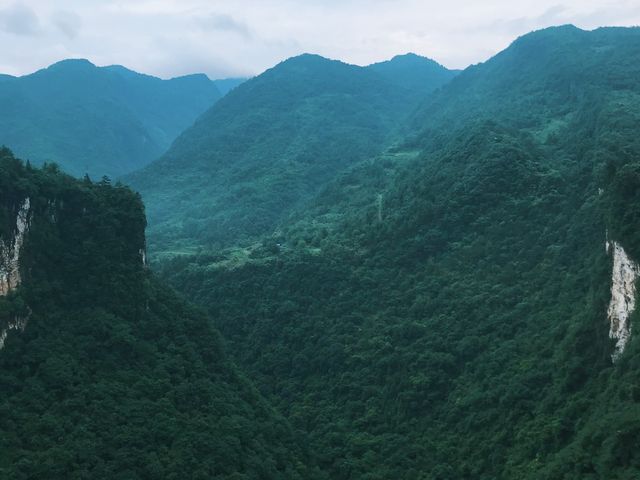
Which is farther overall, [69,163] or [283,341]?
[69,163]

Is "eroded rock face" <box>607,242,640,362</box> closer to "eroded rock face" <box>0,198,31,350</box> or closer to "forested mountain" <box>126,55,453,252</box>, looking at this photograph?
"eroded rock face" <box>0,198,31,350</box>

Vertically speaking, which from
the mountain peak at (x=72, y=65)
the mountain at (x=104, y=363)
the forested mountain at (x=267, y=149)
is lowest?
the mountain at (x=104, y=363)

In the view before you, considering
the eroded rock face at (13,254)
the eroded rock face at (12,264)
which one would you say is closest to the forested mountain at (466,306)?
the eroded rock face at (12,264)

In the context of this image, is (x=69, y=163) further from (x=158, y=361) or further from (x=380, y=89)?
(x=158, y=361)

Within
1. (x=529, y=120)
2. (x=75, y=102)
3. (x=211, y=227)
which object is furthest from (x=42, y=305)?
(x=75, y=102)

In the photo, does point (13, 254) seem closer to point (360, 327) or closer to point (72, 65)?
point (360, 327)

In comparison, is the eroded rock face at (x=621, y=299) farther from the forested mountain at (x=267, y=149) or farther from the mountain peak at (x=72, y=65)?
the mountain peak at (x=72, y=65)
